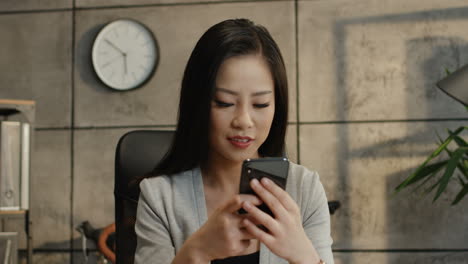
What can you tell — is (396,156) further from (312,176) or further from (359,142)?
(312,176)

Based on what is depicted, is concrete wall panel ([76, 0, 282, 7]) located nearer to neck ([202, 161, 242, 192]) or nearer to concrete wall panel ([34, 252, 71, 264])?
concrete wall panel ([34, 252, 71, 264])

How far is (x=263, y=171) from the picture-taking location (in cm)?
100

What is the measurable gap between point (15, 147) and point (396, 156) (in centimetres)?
211

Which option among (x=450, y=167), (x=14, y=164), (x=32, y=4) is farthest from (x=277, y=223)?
(x=32, y=4)

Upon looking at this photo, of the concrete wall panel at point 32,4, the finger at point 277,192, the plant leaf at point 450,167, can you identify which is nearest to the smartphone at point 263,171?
the finger at point 277,192

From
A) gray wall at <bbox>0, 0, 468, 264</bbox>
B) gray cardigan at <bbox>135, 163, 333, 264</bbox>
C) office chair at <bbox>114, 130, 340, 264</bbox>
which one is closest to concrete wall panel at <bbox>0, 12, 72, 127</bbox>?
gray wall at <bbox>0, 0, 468, 264</bbox>

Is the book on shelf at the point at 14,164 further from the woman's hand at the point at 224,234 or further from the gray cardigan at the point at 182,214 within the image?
the woman's hand at the point at 224,234

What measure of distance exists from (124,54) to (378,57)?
1526mm

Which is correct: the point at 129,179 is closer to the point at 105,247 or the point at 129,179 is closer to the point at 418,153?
the point at 105,247

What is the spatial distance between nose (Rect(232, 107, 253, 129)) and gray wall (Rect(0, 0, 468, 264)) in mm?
2140

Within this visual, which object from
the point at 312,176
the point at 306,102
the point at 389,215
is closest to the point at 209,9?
the point at 306,102

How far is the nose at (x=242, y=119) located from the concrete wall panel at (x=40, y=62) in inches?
99.0

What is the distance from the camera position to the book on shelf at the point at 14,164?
293 cm

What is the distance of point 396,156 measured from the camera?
3281mm
